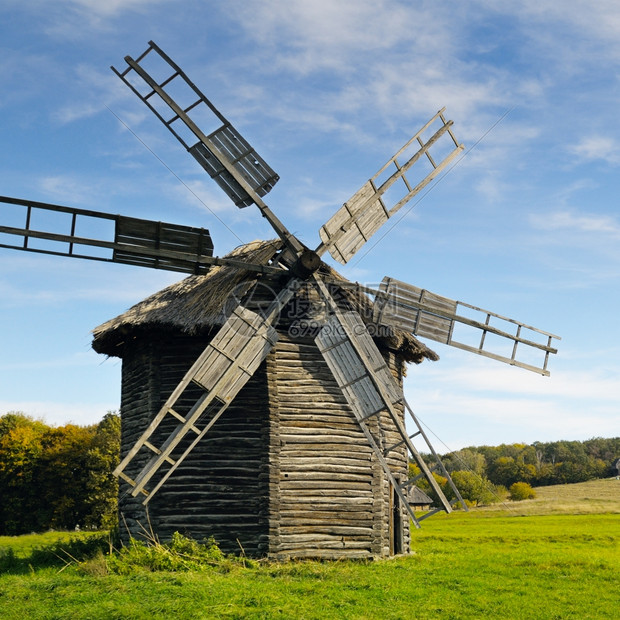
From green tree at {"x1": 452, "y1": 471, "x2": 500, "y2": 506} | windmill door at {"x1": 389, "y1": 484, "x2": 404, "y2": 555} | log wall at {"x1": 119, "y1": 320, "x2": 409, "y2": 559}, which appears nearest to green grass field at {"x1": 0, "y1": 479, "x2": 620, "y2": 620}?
windmill door at {"x1": 389, "y1": 484, "x2": 404, "y2": 555}

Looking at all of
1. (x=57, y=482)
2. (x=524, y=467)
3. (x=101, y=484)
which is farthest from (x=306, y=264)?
(x=524, y=467)

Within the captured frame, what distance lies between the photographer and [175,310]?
16172 millimetres

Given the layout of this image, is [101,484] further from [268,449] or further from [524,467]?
[524,467]

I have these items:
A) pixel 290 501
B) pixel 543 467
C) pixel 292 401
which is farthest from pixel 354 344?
pixel 543 467

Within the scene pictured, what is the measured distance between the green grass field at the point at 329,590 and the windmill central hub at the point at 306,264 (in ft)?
19.8

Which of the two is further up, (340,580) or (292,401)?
(292,401)

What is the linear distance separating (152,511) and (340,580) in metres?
4.41

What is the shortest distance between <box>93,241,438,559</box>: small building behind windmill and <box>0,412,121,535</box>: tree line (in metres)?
25.3

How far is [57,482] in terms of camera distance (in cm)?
4175

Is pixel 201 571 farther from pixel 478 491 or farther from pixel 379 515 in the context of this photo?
pixel 478 491

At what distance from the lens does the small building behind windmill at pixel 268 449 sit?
15.1 metres

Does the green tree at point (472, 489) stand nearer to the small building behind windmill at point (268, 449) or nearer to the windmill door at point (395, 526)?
the windmill door at point (395, 526)

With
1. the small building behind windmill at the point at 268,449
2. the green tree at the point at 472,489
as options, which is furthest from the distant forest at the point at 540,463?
the small building behind windmill at the point at 268,449

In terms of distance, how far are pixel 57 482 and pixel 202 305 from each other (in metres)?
30.4
